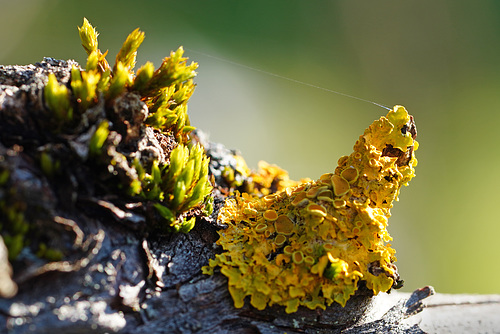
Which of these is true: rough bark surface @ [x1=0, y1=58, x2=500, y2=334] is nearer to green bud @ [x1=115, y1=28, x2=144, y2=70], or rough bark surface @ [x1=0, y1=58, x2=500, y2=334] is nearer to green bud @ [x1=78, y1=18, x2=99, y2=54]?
green bud @ [x1=78, y1=18, x2=99, y2=54]

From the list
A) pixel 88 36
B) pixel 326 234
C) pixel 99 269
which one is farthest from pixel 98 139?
pixel 326 234

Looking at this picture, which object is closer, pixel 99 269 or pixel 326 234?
pixel 99 269

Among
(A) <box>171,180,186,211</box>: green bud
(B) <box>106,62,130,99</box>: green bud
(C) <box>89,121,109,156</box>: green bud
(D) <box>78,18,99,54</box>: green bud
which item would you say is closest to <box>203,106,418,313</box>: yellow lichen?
(A) <box>171,180,186,211</box>: green bud

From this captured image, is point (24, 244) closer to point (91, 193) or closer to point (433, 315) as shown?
point (91, 193)

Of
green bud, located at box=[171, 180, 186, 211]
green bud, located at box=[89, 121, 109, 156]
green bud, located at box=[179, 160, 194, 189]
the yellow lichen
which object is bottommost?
the yellow lichen

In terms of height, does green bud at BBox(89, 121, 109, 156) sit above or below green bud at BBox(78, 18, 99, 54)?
below

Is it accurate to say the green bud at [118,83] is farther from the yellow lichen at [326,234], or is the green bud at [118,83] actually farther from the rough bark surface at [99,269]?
the yellow lichen at [326,234]

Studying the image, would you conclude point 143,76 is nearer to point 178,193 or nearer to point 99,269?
point 178,193
